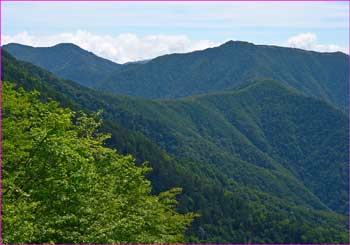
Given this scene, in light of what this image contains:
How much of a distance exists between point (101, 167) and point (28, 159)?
7.44m

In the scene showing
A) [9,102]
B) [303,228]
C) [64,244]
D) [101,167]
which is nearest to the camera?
[64,244]

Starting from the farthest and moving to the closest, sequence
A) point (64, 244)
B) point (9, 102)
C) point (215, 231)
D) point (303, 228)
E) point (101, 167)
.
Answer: point (303, 228), point (215, 231), point (101, 167), point (9, 102), point (64, 244)

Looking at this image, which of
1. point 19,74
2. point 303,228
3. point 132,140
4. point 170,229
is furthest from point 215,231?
point 170,229

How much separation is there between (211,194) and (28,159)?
468ft

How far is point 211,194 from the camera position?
163 metres

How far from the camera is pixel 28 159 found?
23875 millimetres

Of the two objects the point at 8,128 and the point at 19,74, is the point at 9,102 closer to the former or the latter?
the point at 8,128

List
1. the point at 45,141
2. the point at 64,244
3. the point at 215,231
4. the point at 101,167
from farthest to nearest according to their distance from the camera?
1. the point at 215,231
2. the point at 101,167
3. the point at 45,141
4. the point at 64,244

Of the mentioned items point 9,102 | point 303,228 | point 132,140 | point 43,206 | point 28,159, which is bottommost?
point 303,228

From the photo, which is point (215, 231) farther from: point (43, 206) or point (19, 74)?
point (43, 206)

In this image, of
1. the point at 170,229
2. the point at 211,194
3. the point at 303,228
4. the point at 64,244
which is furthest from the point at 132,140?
the point at 64,244

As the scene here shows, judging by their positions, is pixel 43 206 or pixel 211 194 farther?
pixel 211 194

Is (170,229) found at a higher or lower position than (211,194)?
higher

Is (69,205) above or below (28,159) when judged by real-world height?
below
